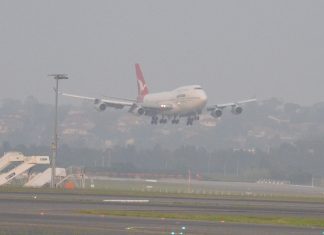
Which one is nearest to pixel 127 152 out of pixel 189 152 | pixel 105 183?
pixel 189 152

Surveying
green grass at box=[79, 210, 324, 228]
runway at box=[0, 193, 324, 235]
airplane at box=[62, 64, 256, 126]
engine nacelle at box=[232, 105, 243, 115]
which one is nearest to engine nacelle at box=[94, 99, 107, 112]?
airplane at box=[62, 64, 256, 126]

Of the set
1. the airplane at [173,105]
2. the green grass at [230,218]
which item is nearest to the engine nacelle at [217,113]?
the airplane at [173,105]

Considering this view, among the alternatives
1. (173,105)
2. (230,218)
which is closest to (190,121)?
(173,105)

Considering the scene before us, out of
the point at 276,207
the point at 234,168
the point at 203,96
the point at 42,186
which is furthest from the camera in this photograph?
the point at 234,168

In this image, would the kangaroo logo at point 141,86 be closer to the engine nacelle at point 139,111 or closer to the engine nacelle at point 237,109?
the engine nacelle at point 139,111

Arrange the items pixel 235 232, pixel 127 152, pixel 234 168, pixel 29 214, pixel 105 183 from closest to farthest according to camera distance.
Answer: pixel 235 232 → pixel 29 214 → pixel 105 183 → pixel 234 168 → pixel 127 152

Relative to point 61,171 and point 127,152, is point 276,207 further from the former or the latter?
point 127,152
